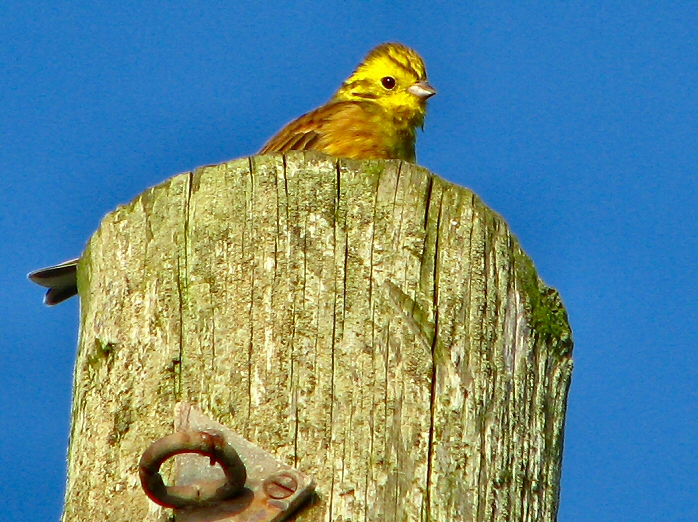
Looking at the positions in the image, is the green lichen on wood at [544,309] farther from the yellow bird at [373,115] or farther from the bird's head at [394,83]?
the bird's head at [394,83]

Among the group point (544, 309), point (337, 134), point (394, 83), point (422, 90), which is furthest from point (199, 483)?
point (394, 83)

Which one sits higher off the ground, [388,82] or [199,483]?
[388,82]

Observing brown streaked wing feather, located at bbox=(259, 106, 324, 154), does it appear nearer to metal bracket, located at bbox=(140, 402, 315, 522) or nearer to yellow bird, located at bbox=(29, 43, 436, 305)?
yellow bird, located at bbox=(29, 43, 436, 305)

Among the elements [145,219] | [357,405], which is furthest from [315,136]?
[357,405]

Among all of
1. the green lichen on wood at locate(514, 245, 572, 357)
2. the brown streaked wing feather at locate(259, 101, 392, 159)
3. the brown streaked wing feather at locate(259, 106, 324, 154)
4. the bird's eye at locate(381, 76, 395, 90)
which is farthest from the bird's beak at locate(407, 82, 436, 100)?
the green lichen on wood at locate(514, 245, 572, 357)

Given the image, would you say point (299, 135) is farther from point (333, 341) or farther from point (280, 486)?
point (280, 486)

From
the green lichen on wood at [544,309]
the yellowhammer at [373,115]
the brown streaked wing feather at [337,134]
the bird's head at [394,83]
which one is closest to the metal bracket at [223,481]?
the green lichen on wood at [544,309]
